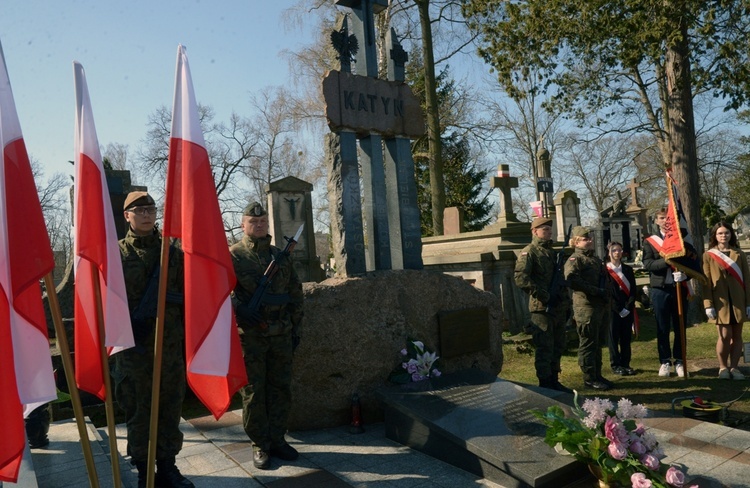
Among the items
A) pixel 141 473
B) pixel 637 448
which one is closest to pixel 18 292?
pixel 141 473

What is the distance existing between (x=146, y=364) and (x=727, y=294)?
627 cm

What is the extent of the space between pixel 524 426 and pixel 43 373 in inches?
124

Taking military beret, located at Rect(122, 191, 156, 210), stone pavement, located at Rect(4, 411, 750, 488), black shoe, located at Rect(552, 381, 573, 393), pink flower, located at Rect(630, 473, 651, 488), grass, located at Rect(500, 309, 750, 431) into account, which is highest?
military beret, located at Rect(122, 191, 156, 210)

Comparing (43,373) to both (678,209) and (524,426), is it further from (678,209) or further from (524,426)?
(678,209)

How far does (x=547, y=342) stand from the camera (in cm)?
629

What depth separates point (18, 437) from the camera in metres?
2.31

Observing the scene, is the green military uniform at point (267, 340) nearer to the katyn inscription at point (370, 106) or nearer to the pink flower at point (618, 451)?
the katyn inscription at point (370, 106)

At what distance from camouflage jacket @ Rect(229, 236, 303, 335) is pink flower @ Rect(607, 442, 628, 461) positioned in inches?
93.8

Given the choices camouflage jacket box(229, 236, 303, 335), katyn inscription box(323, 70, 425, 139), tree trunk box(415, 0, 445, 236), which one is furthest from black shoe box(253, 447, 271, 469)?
tree trunk box(415, 0, 445, 236)

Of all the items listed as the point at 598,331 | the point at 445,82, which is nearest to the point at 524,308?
the point at 598,331

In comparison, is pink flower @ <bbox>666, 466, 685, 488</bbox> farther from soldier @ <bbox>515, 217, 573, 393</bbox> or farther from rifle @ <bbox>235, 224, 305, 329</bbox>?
soldier @ <bbox>515, 217, 573, 393</bbox>

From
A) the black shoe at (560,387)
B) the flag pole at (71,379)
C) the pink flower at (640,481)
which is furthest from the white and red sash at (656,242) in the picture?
the flag pole at (71,379)

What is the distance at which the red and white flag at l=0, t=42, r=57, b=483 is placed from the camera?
2312 mm

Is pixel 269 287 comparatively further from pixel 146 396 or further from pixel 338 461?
pixel 338 461
